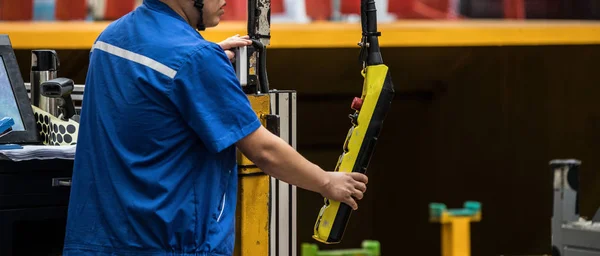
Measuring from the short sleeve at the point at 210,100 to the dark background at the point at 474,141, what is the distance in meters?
2.47

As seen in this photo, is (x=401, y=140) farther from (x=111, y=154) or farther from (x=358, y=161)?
(x=111, y=154)

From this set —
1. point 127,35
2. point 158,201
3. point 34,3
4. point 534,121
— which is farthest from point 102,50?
point 534,121

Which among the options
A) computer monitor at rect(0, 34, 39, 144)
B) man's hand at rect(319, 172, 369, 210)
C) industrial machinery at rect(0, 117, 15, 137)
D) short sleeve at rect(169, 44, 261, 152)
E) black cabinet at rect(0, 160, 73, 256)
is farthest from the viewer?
computer monitor at rect(0, 34, 39, 144)

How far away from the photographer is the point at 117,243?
7.05ft

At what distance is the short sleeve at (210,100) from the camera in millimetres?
2088

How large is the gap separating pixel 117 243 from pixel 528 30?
3070mm

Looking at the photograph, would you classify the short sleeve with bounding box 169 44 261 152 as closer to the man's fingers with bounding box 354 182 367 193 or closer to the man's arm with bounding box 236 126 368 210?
the man's arm with bounding box 236 126 368 210

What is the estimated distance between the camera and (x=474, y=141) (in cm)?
477

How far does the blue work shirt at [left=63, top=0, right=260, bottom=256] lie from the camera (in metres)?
2.10

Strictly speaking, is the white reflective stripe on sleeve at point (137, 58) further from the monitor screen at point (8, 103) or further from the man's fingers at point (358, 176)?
the monitor screen at point (8, 103)

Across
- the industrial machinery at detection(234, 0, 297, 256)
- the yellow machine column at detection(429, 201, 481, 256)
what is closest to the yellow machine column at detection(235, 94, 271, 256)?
the industrial machinery at detection(234, 0, 297, 256)

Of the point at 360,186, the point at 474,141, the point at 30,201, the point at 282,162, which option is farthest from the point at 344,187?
the point at 474,141

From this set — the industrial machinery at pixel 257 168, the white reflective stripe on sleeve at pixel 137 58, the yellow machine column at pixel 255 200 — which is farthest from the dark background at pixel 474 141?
the white reflective stripe on sleeve at pixel 137 58

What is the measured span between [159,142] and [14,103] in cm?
91
